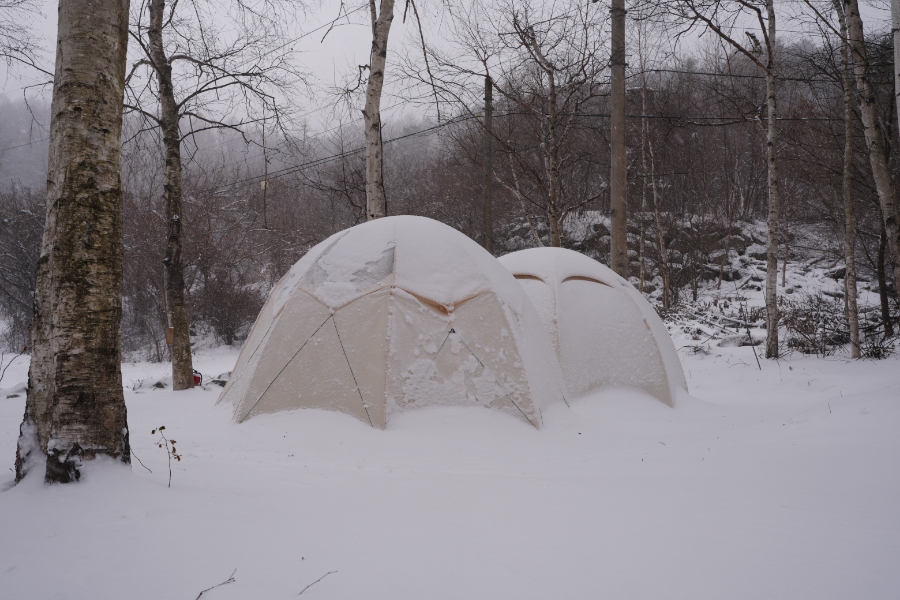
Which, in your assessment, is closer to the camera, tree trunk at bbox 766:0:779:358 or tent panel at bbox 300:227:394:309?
tent panel at bbox 300:227:394:309

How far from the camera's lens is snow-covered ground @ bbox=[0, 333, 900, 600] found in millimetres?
1993

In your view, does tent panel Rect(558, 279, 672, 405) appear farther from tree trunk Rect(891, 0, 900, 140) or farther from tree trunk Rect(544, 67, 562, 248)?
tree trunk Rect(544, 67, 562, 248)

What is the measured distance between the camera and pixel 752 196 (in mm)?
22266

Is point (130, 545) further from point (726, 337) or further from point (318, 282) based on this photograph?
point (726, 337)

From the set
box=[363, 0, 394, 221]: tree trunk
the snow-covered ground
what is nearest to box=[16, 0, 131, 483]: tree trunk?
the snow-covered ground

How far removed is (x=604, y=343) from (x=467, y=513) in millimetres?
3962

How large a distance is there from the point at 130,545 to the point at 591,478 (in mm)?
2768

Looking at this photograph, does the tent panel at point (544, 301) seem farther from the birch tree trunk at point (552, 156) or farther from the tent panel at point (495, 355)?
the birch tree trunk at point (552, 156)

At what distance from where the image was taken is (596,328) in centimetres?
632

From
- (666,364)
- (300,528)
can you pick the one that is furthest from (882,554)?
(666,364)

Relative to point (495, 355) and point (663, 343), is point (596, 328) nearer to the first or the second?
point (663, 343)

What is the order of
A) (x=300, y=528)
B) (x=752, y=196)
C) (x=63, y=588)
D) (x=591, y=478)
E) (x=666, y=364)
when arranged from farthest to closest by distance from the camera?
(x=752, y=196), (x=666, y=364), (x=591, y=478), (x=300, y=528), (x=63, y=588)

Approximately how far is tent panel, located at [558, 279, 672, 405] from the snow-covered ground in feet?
3.55

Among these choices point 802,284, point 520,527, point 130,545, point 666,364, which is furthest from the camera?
point 802,284
